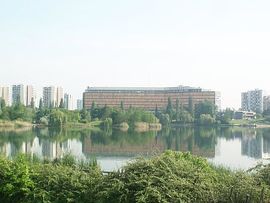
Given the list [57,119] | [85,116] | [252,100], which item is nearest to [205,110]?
[85,116]

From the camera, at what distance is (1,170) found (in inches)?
365

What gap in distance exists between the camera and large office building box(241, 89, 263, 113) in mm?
171375

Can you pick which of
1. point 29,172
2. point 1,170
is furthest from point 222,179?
point 1,170

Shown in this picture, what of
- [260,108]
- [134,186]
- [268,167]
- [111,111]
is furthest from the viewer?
[260,108]

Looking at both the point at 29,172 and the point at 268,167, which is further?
the point at 29,172

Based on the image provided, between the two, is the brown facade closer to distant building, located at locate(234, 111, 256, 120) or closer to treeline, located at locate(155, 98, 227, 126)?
distant building, located at locate(234, 111, 256, 120)

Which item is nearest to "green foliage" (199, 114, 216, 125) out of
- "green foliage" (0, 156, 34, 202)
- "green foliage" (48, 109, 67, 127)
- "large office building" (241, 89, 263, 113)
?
"green foliage" (48, 109, 67, 127)

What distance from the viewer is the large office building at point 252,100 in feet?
562

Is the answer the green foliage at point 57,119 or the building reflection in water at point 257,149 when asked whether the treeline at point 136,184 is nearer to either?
the building reflection in water at point 257,149

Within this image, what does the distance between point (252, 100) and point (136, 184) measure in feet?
570

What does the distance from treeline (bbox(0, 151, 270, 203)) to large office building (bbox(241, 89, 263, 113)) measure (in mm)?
162959

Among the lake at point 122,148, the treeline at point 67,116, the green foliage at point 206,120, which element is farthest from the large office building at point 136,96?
the lake at point 122,148

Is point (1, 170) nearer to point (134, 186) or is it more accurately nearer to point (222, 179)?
point (134, 186)

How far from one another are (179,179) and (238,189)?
101cm
